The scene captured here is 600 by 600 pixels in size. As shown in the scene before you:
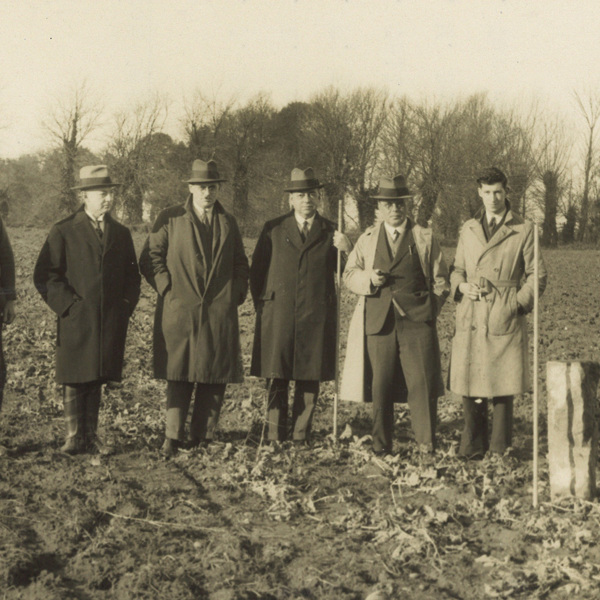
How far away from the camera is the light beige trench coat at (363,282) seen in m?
6.05

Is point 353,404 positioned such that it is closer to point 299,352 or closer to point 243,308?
point 299,352

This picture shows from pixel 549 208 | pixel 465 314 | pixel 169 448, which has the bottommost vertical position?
pixel 169 448

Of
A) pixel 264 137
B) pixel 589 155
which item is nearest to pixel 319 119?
pixel 264 137

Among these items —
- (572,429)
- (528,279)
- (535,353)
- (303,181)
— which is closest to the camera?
(535,353)

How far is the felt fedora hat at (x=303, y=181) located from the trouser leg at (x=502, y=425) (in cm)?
214

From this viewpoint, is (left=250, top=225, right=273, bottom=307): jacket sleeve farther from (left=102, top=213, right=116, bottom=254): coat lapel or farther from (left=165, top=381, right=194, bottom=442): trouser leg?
(left=102, top=213, right=116, bottom=254): coat lapel

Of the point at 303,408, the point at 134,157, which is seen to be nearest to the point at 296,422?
the point at 303,408

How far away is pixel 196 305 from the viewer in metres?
6.16

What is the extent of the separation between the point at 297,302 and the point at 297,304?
16 millimetres

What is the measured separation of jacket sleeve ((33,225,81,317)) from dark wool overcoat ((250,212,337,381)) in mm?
1490

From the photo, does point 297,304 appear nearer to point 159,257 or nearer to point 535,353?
point 159,257

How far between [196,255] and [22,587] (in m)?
2.94

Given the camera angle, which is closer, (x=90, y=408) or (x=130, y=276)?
(x=90, y=408)

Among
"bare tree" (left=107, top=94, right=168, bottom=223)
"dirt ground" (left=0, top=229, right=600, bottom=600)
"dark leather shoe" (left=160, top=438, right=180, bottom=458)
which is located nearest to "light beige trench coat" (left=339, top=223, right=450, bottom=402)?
"dirt ground" (left=0, top=229, right=600, bottom=600)
